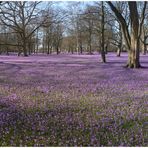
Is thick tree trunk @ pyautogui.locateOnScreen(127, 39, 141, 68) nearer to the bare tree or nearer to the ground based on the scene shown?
the bare tree

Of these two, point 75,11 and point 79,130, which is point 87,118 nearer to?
point 79,130

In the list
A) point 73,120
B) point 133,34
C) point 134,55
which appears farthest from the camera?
point 134,55

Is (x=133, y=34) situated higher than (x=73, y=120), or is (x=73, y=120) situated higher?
(x=133, y=34)

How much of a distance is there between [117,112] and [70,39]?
76.6 m

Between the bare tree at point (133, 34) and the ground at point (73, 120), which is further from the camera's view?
the bare tree at point (133, 34)

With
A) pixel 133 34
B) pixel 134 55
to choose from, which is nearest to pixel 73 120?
pixel 134 55

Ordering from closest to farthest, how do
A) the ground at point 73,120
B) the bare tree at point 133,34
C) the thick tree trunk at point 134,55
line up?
the ground at point 73,120, the bare tree at point 133,34, the thick tree trunk at point 134,55

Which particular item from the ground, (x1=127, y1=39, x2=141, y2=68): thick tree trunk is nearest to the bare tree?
(x1=127, y1=39, x2=141, y2=68): thick tree trunk

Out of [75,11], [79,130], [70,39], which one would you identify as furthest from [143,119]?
[70,39]

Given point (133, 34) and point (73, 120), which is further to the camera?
point (133, 34)

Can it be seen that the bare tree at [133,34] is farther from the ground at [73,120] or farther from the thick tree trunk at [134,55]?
the ground at [73,120]

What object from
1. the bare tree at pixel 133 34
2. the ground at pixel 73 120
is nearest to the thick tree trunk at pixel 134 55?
the bare tree at pixel 133 34

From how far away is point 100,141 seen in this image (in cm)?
429

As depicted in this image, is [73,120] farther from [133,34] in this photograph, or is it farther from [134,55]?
[133,34]
